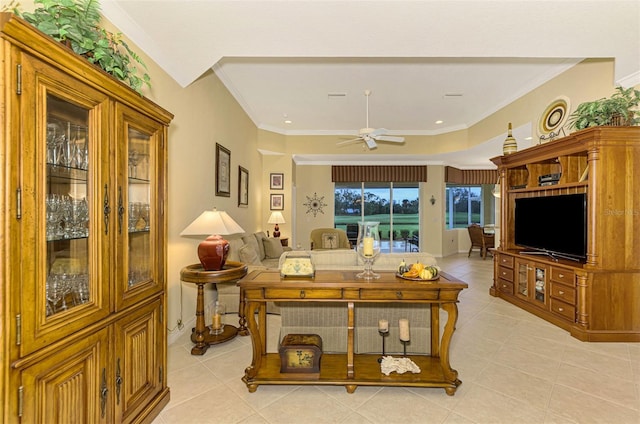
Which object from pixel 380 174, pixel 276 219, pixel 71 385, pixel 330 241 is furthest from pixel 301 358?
pixel 380 174

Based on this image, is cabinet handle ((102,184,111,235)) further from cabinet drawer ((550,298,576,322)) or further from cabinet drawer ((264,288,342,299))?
cabinet drawer ((550,298,576,322))

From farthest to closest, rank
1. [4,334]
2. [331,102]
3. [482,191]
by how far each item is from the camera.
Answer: [482,191] → [331,102] → [4,334]

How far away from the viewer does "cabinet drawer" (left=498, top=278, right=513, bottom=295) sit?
416 cm

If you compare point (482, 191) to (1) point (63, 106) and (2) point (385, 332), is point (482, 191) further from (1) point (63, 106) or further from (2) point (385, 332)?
(1) point (63, 106)

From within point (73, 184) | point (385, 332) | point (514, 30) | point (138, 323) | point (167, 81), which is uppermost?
point (514, 30)

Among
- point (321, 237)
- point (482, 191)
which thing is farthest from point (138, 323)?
point (482, 191)

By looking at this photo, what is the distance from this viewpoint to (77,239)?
4.40ft

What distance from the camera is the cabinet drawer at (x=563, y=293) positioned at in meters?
3.11

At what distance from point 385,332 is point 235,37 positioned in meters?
2.69

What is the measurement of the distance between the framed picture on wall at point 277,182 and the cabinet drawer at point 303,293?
16.4ft

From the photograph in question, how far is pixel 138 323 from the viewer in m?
1.67

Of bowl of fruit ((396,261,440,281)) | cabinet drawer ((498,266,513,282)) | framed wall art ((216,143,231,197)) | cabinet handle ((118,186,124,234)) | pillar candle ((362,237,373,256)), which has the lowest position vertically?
cabinet drawer ((498,266,513,282))

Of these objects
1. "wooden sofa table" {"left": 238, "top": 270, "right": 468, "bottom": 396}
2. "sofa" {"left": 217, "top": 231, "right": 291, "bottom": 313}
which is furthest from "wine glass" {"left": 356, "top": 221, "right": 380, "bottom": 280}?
"sofa" {"left": 217, "top": 231, "right": 291, "bottom": 313}

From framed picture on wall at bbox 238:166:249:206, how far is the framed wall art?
1.89 ft
